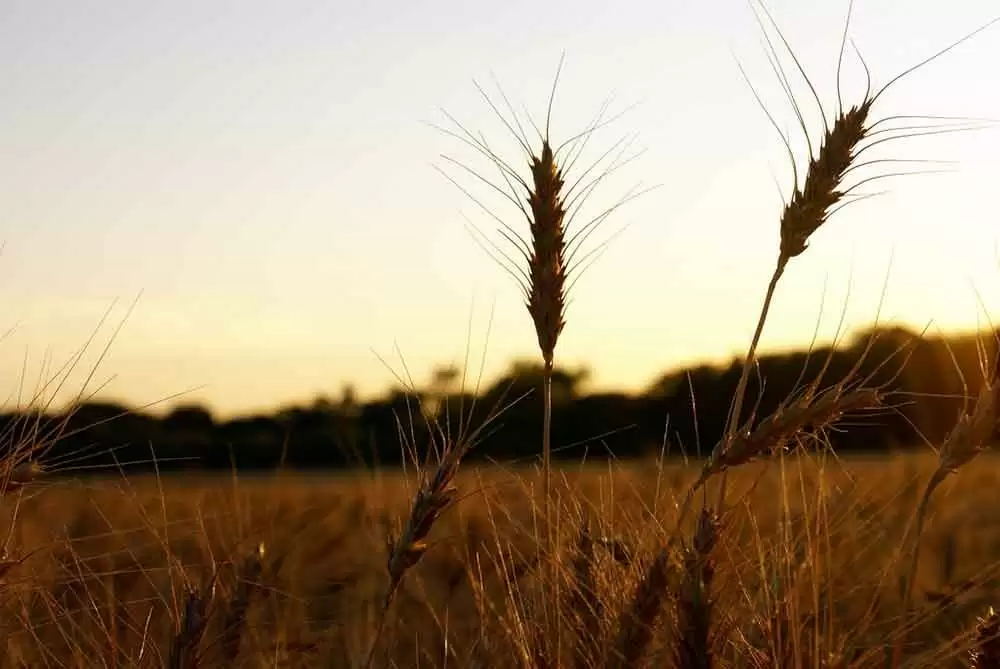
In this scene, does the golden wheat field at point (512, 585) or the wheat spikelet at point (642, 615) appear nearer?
the wheat spikelet at point (642, 615)

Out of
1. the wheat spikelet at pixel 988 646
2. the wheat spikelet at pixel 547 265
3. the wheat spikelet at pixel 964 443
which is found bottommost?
the wheat spikelet at pixel 988 646

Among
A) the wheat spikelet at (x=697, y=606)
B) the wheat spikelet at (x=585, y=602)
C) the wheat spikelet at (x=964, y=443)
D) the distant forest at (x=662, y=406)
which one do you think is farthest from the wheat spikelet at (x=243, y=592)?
the wheat spikelet at (x=964, y=443)

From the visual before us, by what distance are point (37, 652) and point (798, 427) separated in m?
1.87

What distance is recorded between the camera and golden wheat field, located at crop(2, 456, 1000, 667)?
2.05 metres

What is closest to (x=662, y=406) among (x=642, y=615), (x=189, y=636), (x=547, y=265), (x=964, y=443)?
(x=547, y=265)

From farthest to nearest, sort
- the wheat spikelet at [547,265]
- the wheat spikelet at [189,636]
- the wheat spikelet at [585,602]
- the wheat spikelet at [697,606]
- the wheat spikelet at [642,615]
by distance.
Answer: the wheat spikelet at [547,265]
the wheat spikelet at [585,602]
the wheat spikelet at [189,636]
the wheat spikelet at [642,615]
the wheat spikelet at [697,606]

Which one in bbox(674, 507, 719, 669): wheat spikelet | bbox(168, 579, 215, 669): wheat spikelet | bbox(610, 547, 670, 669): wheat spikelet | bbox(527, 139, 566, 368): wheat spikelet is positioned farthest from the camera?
bbox(527, 139, 566, 368): wheat spikelet

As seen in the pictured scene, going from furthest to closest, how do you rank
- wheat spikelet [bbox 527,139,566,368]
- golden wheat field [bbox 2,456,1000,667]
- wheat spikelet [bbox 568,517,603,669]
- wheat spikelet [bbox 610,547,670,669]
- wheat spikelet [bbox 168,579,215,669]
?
wheat spikelet [bbox 527,139,566,368] < wheat spikelet [bbox 568,517,603,669] < golden wheat field [bbox 2,456,1000,667] < wheat spikelet [bbox 168,579,215,669] < wheat spikelet [bbox 610,547,670,669]

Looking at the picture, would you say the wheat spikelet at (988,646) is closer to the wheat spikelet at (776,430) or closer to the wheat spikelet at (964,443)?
the wheat spikelet at (964,443)

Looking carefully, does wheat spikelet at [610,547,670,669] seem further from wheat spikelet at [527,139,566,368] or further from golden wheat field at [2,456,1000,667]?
wheat spikelet at [527,139,566,368]

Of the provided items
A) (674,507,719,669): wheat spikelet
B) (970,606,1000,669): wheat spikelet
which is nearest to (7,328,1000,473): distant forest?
(970,606,1000,669): wheat spikelet

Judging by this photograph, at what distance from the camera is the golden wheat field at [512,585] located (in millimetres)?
2047

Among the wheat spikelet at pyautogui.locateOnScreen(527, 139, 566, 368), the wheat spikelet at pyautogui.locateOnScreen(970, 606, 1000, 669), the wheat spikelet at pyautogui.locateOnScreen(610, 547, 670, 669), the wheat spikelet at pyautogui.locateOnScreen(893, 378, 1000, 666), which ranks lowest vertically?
the wheat spikelet at pyautogui.locateOnScreen(970, 606, 1000, 669)

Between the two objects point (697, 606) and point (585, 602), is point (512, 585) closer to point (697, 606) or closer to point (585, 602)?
point (585, 602)
